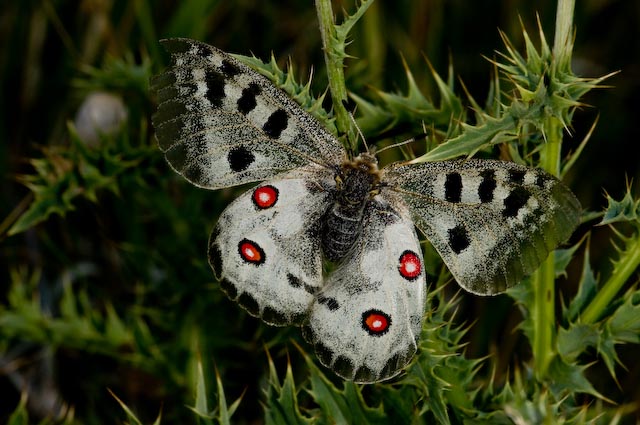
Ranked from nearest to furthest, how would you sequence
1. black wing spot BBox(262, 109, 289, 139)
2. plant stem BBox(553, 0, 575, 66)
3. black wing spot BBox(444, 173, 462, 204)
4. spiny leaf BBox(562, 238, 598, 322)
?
plant stem BBox(553, 0, 575, 66) < black wing spot BBox(444, 173, 462, 204) < black wing spot BBox(262, 109, 289, 139) < spiny leaf BBox(562, 238, 598, 322)

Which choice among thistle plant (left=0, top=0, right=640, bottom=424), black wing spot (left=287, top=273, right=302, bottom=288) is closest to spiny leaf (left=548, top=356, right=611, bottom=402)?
thistle plant (left=0, top=0, right=640, bottom=424)

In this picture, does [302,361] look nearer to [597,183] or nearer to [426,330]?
[426,330]

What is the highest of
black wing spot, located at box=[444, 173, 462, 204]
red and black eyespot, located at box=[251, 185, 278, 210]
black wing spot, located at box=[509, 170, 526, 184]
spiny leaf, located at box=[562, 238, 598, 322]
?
black wing spot, located at box=[509, 170, 526, 184]

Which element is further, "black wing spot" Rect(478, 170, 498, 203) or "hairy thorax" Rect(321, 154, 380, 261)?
"hairy thorax" Rect(321, 154, 380, 261)

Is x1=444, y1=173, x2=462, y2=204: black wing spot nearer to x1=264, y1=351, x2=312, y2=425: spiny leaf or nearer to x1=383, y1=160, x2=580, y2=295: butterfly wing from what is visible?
x1=383, y1=160, x2=580, y2=295: butterfly wing

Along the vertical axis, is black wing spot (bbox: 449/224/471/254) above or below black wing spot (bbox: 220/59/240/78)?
below

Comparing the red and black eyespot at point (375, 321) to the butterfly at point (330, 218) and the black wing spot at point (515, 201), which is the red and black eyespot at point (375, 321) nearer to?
the butterfly at point (330, 218)

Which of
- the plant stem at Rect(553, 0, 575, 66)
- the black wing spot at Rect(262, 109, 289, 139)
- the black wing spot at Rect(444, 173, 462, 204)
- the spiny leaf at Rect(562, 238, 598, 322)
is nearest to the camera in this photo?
the plant stem at Rect(553, 0, 575, 66)

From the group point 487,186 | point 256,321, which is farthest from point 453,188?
point 256,321
